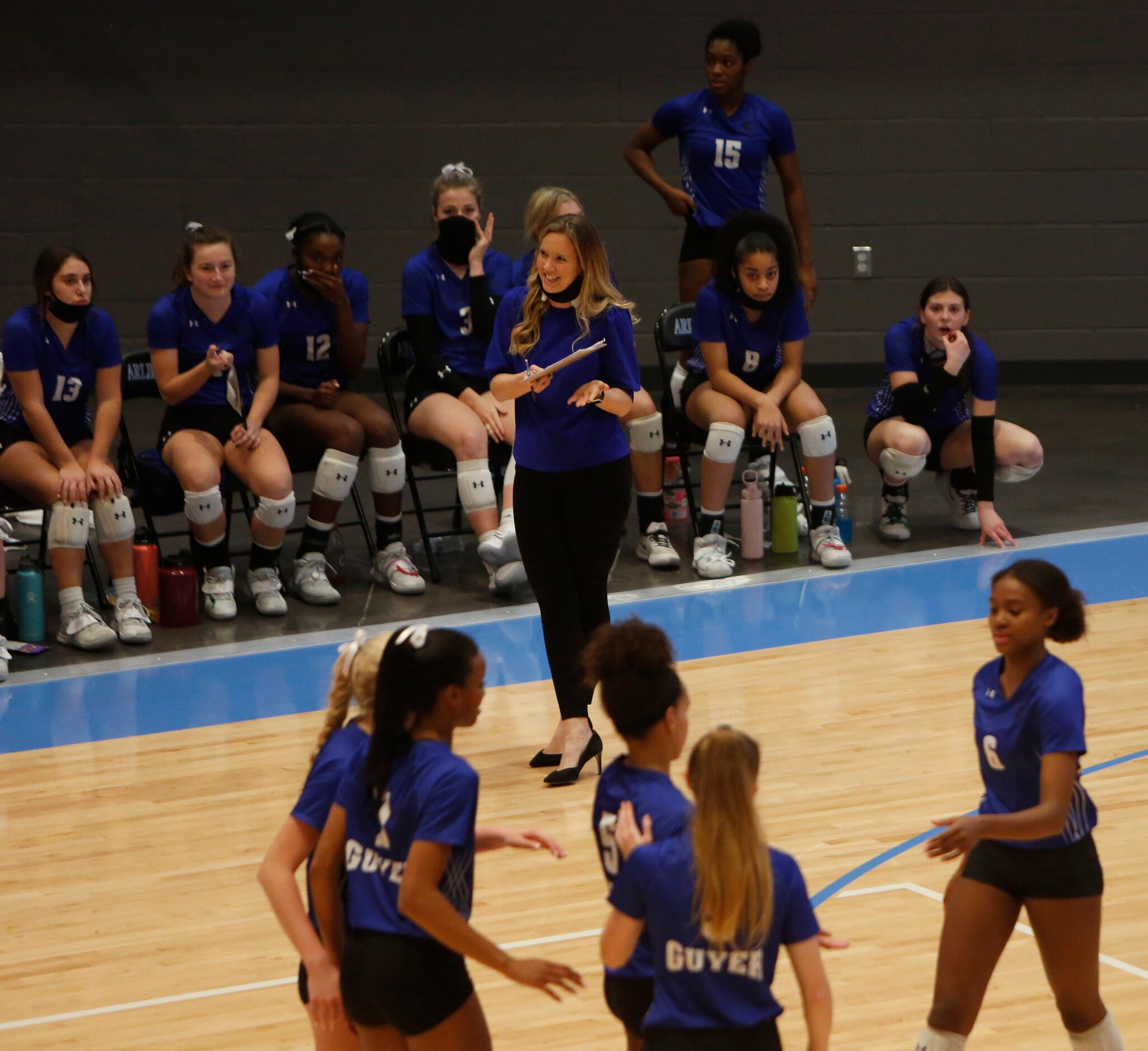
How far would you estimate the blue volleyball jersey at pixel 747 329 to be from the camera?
678 centimetres

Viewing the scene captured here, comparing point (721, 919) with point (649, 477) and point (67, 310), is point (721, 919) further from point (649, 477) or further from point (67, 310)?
point (649, 477)

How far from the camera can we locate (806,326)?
6.84 meters

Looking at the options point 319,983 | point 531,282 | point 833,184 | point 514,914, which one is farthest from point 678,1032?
point 833,184

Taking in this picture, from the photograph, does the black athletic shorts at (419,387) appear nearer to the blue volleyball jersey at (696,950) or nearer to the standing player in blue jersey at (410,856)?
the standing player in blue jersey at (410,856)

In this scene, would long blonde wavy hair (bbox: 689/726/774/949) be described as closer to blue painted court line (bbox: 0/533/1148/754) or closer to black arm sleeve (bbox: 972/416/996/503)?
blue painted court line (bbox: 0/533/1148/754)

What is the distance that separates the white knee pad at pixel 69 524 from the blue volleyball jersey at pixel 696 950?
4210mm

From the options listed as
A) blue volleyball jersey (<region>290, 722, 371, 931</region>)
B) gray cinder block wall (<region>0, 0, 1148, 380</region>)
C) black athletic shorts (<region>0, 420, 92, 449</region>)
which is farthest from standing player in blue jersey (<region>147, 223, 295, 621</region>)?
blue volleyball jersey (<region>290, 722, 371, 931</region>)

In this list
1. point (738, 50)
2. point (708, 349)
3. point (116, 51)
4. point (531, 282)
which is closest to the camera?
point (531, 282)

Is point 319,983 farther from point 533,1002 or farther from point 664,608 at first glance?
point 664,608

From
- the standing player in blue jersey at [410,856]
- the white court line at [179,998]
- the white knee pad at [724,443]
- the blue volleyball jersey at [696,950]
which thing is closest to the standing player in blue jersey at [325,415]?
the white knee pad at [724,443]

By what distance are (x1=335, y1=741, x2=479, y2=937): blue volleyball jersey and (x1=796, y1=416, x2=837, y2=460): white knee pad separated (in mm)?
4596

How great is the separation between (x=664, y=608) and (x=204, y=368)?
1942 mm

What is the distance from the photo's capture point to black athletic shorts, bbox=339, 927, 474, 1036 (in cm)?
232

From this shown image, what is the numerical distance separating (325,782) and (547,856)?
1.73 m
